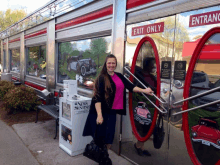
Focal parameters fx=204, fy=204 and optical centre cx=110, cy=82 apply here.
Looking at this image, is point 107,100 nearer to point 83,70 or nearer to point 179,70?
point 179,70

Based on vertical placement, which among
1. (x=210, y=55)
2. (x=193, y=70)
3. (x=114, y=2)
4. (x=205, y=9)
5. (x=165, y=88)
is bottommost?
(x=165, y=88)

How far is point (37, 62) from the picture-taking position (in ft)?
27.0

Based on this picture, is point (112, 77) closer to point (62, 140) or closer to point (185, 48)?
point (185, 48)

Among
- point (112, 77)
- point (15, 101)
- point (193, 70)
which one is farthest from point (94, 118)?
point (15, 101)

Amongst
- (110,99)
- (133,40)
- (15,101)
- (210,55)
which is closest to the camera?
(210,55)

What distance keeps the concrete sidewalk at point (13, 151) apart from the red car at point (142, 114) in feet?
5.92

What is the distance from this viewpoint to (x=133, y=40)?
10.8 ft

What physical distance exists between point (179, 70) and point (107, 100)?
1044 mm

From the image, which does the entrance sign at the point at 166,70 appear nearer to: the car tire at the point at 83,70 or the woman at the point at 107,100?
the woman at the point at 107,100

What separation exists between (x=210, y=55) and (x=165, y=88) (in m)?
0.73

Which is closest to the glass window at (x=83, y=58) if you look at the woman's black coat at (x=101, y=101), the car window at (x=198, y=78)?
the woman's black coat at (x=101, y=101)

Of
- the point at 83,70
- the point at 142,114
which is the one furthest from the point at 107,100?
the point at 83,70

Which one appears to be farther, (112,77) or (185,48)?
(112,77)

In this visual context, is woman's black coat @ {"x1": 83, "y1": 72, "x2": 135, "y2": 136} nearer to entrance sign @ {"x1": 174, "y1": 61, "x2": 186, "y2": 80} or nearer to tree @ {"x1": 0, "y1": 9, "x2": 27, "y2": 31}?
entrance sign @ {"x1": 174, "y1": 61, "x2": 186, "y2": 80}
